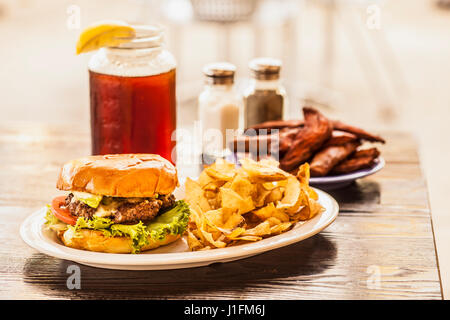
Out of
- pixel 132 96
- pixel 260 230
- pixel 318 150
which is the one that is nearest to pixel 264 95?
pixel 318 150

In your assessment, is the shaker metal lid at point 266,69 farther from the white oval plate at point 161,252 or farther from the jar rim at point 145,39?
the white oval plate at point 161,252

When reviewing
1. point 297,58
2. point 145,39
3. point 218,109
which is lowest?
point 297,58

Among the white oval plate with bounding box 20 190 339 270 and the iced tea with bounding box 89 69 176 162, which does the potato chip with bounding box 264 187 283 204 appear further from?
the iced tea with bounding box 89 69 176 162

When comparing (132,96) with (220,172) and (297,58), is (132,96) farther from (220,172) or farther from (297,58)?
(297,58)

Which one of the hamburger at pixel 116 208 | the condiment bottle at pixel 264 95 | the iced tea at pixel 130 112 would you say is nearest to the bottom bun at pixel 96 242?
the hamburger at pixel 116 208

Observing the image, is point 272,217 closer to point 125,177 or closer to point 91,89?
point 125,177
